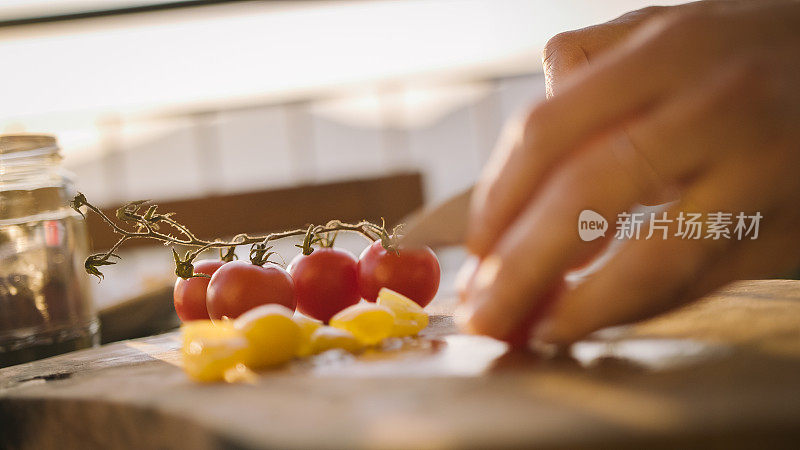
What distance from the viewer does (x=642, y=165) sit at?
50 centimetres

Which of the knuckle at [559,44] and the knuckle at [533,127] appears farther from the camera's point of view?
the knuckle at [559,44]

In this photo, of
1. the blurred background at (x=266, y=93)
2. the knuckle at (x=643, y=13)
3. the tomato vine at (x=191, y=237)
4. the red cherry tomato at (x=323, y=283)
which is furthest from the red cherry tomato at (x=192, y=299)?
the blurred background at (x=266, y=93)

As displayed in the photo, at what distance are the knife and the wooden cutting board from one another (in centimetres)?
11

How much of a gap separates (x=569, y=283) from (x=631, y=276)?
66mm

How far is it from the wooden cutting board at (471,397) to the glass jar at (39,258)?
8.0 inches

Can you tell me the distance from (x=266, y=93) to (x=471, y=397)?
4.16 m

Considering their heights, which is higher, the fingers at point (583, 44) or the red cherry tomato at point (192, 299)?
Result: the fingers at point (583, 44)

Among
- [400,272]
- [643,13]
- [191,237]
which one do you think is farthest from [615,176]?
[643,13]

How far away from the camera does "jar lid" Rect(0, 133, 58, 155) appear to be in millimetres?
996

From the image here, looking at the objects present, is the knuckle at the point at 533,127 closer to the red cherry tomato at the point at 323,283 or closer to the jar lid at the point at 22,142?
the red cherry tomato at the point at 323,283

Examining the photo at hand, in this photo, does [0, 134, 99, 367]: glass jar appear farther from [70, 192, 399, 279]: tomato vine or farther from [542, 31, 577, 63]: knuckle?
[542, 31, 577, 63]: knuckle

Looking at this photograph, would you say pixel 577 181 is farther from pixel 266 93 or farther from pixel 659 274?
pixel 266 93

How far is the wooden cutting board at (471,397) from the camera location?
1.20ft

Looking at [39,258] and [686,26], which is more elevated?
[686,26]
